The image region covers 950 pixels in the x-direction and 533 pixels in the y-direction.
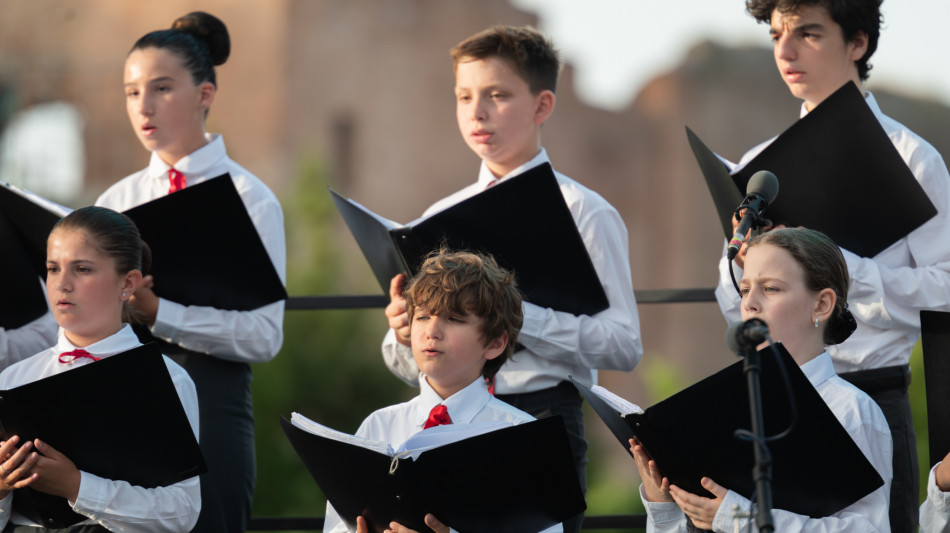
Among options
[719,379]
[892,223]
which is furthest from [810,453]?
[892,223]

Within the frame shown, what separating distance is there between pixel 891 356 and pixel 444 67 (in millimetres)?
23631

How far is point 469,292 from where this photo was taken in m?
3.27

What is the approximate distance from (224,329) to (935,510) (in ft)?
6.18

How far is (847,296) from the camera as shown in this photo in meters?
3.34

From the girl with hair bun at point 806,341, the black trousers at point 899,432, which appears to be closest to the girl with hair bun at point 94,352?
the girl with hair bun at point 806,341

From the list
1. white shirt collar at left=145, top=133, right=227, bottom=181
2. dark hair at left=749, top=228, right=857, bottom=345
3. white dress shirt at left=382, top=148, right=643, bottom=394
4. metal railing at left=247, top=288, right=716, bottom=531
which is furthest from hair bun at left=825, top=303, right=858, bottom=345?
white shirt collar at left=145, top=133, right=227, bottom=181

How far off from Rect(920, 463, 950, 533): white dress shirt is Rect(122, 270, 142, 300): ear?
6.46 feet

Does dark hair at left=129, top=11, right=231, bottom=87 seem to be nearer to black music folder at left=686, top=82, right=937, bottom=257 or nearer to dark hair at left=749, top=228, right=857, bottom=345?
black music folder at left=686, top=82, right=937, bottom=257

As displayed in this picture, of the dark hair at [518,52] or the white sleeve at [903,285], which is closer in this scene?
the white sleeve at [903,285]

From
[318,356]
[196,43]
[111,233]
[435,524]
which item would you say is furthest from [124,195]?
[318,356]

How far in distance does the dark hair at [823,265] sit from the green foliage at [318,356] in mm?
15476

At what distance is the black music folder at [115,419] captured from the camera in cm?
297

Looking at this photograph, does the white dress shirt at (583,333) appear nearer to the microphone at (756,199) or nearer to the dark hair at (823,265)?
the dark hair at (823,265)

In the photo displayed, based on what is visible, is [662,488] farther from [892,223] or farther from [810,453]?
[892,223]
